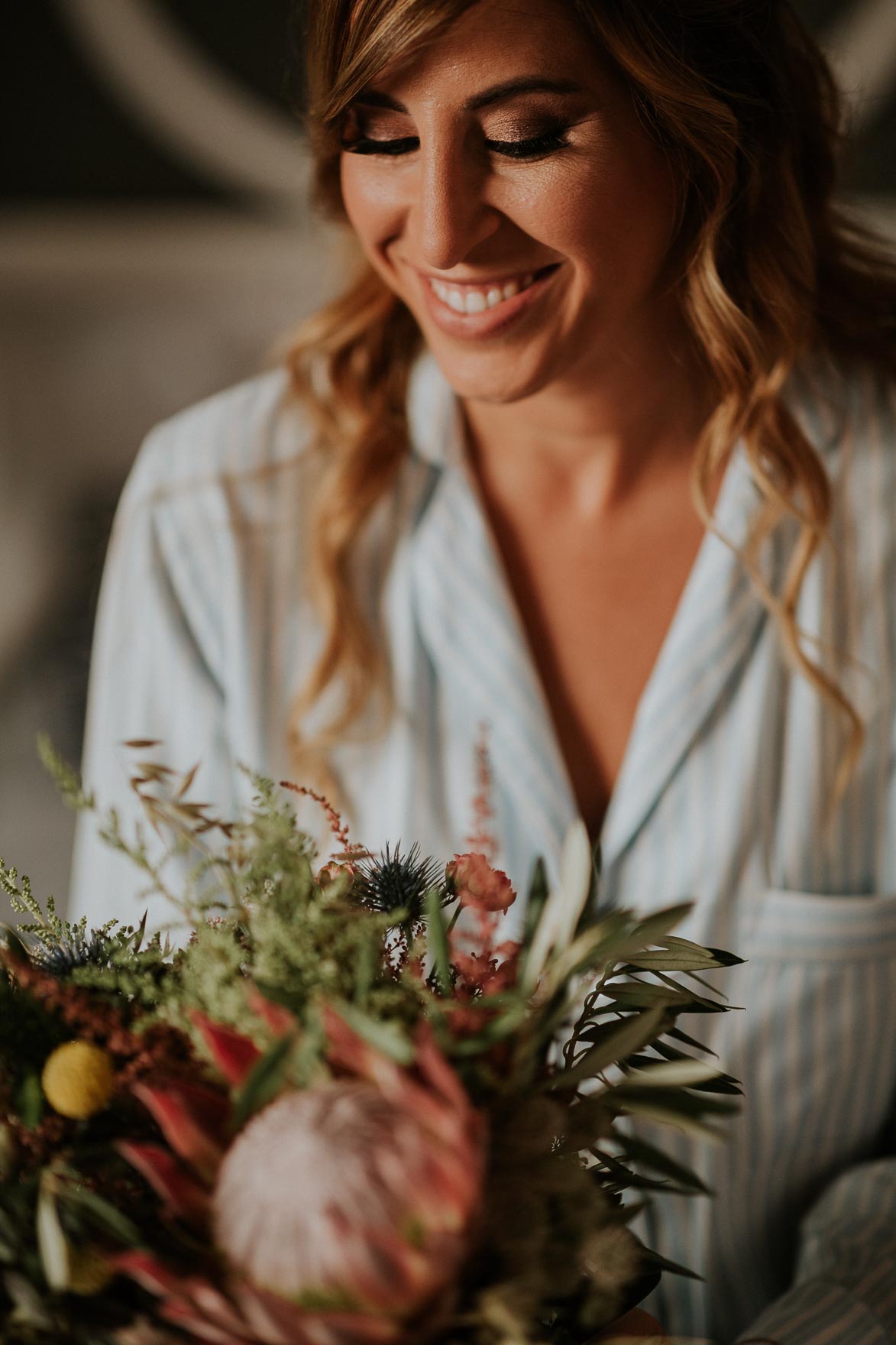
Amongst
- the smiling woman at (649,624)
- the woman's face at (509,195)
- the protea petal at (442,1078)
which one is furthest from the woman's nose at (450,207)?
the protea petal at (442,1078)

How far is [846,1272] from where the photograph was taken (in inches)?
27.2

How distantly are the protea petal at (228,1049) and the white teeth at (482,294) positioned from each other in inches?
19.0

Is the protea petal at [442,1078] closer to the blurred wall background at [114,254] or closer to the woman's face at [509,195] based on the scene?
the woman's face at [509,195]

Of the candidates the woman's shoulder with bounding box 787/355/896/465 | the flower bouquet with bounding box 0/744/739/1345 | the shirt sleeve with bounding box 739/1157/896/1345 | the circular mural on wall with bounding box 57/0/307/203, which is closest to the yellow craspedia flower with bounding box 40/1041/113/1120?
the flower bouquet with bounding box 0/744/739/1345

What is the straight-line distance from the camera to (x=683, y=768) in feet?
2.77

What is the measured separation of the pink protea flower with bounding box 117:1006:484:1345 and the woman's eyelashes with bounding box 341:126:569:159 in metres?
0.50

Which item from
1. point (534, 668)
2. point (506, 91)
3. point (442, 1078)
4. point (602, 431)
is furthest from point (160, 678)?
point (442, 1078)

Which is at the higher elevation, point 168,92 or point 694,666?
point 168,92

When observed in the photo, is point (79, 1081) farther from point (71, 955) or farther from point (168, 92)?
point (168, 92)

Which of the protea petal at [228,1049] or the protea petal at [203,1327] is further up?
the protea petal at [228,1049]

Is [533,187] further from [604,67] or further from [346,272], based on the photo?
[346,272]

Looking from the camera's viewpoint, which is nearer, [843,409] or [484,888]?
[484,888]

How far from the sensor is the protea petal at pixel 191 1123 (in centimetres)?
33

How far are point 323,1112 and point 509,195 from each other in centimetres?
51
